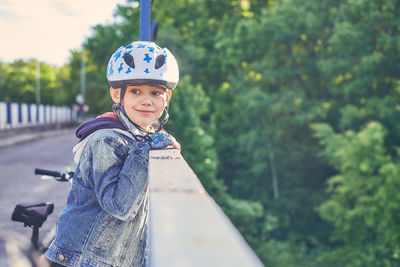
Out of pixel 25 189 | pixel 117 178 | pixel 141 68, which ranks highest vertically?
pixel 141 68

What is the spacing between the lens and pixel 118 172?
1.96 meters

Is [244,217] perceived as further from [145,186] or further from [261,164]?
[145,186]

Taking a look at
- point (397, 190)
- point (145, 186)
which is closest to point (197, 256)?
point (145, 186)

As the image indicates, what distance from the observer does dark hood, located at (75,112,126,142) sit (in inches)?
83.4

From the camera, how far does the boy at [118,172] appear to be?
1924 mm

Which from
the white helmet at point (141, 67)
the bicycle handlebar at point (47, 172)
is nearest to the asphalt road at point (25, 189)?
the bicycle handlebar at point (47, 172)

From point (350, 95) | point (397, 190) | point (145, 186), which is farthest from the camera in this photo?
point (350, 95)

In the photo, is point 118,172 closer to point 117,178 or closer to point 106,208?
point 117,178

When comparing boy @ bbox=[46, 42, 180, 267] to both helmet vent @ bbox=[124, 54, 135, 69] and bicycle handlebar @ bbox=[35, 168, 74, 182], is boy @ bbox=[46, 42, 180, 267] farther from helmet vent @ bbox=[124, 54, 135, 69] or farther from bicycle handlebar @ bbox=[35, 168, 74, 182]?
bicycle handlebar @ bbox=[35, 168, 74, 182]

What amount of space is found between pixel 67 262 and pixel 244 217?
848 inches

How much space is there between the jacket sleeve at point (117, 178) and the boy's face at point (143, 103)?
437mm

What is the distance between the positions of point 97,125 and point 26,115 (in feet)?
113

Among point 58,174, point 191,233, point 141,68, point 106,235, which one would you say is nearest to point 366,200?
point 58,174

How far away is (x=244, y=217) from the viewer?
23.0 m
